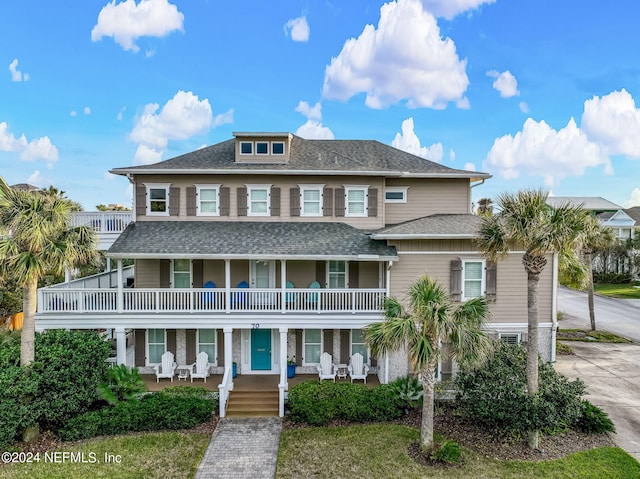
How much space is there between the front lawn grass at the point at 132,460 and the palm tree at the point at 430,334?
20.5ft

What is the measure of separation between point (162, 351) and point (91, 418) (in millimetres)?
4594

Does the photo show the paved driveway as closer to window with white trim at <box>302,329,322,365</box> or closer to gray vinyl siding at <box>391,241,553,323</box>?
gray vinyl siding at <box>391,241,553,323</box>

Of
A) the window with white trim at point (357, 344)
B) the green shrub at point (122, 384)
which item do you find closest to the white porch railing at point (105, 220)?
the green shrub at point (122, 384)

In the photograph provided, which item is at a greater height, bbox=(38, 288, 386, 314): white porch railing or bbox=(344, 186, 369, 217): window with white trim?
bbox=(344, 186, 369, 217): window with white trim

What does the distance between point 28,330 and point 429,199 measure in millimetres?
16279

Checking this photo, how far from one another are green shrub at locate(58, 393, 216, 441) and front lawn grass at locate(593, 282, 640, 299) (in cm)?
4297

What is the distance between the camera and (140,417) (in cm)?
1193

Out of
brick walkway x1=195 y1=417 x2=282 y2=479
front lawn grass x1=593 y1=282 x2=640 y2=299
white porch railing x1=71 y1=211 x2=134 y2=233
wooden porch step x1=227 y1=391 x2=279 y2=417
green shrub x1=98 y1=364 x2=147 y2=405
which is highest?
white porch railing x1=71 y1=211 x2=134 y2=233

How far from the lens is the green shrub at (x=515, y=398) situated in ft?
34.9

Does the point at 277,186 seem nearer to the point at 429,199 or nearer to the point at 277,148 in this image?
the point at 277,148

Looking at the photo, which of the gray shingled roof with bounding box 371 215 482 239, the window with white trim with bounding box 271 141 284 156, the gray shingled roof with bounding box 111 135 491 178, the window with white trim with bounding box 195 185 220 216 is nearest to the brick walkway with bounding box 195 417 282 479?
the gray shingled roof with bounding box 371 215 482 239

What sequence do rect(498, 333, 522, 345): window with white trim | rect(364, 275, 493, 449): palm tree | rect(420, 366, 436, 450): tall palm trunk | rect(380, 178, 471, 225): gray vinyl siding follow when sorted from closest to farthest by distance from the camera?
rect(364, 275, 493, 449): palm tree, rect(420, 366, 436, 450): tall palm trunk, rect(498, 333, 522, 345): window with white trim, rect(380, 178, 471, 225): gray vinyl siding

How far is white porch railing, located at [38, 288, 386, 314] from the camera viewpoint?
14.1 m

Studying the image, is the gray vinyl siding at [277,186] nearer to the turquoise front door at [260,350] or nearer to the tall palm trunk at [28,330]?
the turquoise front door at [260,350]
